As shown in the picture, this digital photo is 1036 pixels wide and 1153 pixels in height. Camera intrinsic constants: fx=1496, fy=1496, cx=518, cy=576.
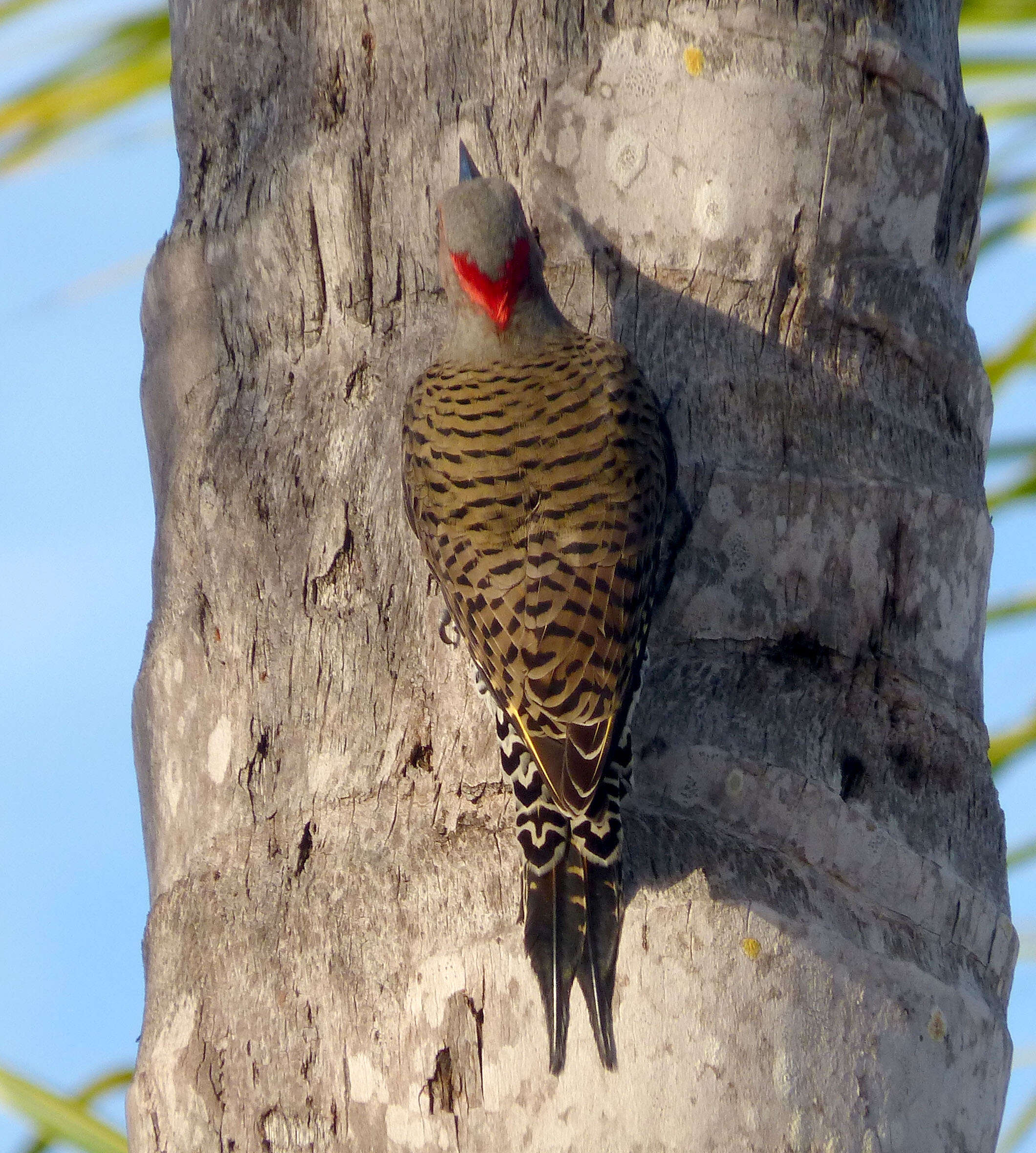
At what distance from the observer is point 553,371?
3209 millimetres

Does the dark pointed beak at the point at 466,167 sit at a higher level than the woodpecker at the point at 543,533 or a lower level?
higher

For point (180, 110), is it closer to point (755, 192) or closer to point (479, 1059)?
point (755, 192)

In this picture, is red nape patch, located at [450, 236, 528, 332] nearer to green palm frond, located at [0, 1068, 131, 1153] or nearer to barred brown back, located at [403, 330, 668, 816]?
barred brown back, located at [403, 330, 668, 816]

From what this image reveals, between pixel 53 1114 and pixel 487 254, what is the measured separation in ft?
5.99

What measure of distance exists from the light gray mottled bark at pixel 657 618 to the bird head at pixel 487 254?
0.16 ft

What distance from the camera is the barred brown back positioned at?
8.65 ft

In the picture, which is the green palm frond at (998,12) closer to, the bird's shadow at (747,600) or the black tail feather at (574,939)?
the bird's shadow at (747,600)

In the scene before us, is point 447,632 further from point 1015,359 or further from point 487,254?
point 1015,359

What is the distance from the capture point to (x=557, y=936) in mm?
2154

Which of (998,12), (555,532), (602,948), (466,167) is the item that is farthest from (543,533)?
(998,12)

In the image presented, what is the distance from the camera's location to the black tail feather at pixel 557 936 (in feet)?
6.91

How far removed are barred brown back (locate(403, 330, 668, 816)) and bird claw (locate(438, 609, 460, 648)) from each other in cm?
2

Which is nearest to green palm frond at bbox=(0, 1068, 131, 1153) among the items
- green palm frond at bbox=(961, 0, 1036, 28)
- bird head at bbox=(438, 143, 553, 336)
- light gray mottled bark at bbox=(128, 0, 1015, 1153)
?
light gray mottled bark at bbox=(128, 0, 1015, 1153)

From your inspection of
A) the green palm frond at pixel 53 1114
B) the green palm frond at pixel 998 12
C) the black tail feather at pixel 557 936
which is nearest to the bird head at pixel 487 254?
the black tail feather at pixel 557 936
